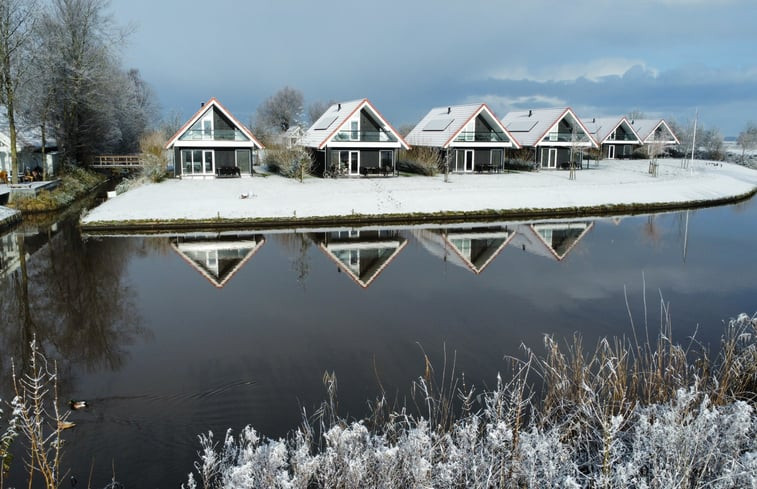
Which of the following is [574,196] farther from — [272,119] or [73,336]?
[272,119]

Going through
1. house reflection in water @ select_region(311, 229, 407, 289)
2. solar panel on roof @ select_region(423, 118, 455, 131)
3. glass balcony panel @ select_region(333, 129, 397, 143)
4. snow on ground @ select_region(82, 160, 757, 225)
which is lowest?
house reflection in water @ select_region(311, 229, 407, 289)

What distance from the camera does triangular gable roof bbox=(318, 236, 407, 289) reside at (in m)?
15.4

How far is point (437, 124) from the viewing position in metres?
40.0

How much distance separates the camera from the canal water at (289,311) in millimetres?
8172

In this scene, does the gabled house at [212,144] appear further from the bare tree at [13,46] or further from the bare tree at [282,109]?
the bare tree at [282,109]

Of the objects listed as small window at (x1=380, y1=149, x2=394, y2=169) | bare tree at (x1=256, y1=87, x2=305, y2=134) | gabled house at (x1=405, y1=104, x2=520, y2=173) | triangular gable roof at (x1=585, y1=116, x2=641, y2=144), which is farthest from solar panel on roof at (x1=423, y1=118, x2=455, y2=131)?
bare tree at (x1=256, y1=87, x2=305, y2=134)

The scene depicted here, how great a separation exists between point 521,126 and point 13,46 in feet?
107

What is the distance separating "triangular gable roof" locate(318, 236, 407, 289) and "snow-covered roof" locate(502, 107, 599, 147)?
927 inches

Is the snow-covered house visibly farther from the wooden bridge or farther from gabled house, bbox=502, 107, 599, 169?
gabled house, bbox=502, 107, 599, 169

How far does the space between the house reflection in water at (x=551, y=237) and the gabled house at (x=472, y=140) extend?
43.5 ft

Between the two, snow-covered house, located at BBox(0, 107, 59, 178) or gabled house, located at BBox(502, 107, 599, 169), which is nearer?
snow-covered house, located at BBox(0, 107, 59, 178)

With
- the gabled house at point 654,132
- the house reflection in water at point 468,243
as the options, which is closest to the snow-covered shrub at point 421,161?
the house reflection in water at point 468,243

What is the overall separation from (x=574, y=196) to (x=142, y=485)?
87.0 ft

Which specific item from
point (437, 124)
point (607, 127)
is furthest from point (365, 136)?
point (607, 127)
